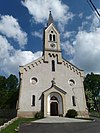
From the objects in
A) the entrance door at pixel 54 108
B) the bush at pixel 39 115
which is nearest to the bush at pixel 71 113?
the entrance door at pixel 54 108

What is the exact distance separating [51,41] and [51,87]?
10431 mm

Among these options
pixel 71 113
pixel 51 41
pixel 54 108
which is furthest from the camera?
pixel 51 41

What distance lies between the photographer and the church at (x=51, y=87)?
3044cm

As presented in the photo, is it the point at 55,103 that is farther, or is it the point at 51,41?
the point at 51,41

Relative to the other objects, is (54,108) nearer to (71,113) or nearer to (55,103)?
(55,103)

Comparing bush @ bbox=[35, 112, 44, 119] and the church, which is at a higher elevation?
the church

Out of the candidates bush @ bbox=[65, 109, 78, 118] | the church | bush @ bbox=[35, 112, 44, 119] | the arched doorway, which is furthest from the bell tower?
bush @ bbox=[35, 112, 44, 119]

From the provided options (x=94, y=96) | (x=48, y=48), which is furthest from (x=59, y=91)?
(x=94, y=96)

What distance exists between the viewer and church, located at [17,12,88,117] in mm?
30438

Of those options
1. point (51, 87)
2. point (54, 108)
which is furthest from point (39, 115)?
point (51, 87)

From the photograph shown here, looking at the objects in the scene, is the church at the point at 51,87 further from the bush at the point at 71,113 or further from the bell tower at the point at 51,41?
the bush at the point at 71,113

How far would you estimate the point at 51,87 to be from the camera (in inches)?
1249

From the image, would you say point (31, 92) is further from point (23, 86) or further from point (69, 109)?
point (69, 109)

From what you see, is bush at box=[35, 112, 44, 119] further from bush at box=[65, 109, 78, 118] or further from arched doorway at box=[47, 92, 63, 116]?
bush at box=[65, 109, 78, 118]
